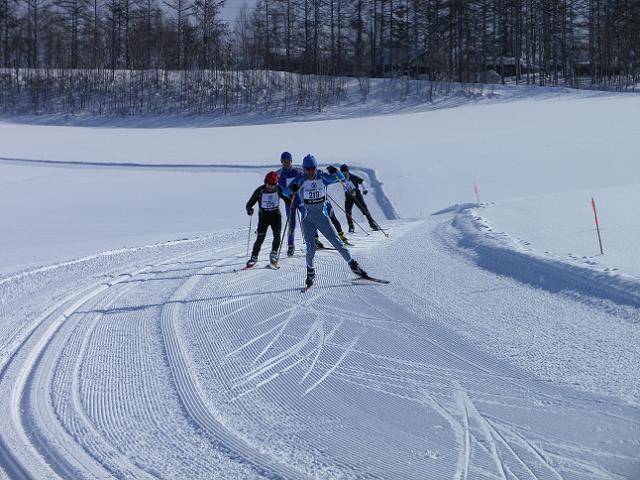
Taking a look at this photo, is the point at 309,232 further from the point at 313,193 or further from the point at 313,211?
the point at 313,193

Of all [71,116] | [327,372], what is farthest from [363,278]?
[71,116]

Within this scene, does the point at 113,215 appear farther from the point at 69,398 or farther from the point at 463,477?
the point at 463,477

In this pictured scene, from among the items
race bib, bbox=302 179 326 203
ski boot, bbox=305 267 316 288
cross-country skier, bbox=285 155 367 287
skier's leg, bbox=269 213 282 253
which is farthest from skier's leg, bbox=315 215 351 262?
skier's leg, bbox=269 213 282 253

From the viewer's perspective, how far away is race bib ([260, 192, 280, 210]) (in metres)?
12.8

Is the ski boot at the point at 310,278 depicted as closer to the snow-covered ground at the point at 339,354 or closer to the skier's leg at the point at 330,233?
the snow-covered ground at the point at 339,354

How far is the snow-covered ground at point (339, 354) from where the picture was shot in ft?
16.2

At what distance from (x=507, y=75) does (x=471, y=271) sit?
2620 inches

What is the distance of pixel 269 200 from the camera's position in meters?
12.8

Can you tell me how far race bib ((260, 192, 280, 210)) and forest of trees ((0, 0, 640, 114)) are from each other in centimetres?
5450

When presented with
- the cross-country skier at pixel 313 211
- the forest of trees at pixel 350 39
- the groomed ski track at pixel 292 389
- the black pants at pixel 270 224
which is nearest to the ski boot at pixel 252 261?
the black pants at pixel 270 224

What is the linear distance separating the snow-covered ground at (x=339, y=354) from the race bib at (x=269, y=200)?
1.09 m

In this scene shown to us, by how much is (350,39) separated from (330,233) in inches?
2448

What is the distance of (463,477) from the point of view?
14.9 feet

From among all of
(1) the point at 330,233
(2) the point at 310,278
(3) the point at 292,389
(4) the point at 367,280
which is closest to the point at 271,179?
(1) the point at 330,233
